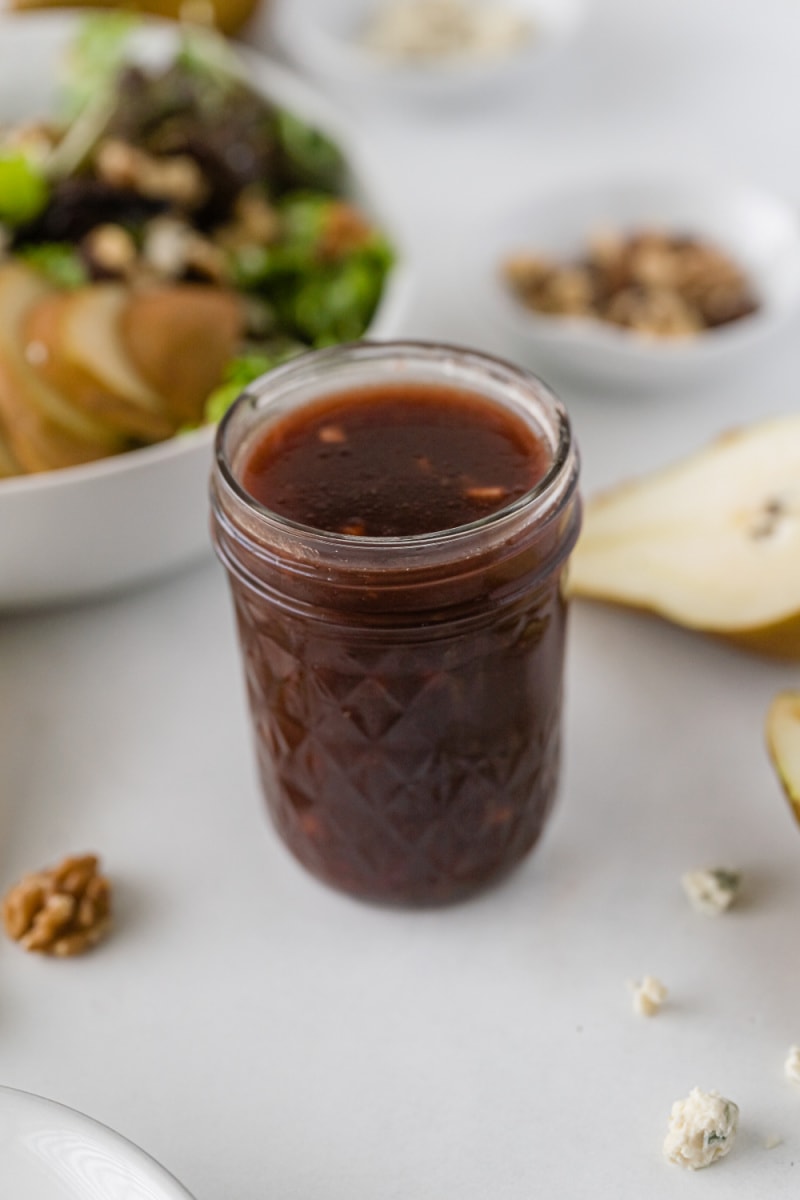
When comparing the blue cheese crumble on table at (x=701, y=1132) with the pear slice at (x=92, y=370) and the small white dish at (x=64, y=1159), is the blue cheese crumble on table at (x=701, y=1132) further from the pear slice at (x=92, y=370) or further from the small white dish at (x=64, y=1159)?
the pear slice at (x=92, y=370)

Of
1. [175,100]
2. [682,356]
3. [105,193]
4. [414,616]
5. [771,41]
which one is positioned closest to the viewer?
[414,616]

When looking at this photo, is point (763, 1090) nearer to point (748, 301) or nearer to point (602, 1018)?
point (602, 1018)

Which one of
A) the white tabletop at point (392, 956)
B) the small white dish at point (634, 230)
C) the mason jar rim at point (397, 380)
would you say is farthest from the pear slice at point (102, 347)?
the small white dish at point (634, 230)

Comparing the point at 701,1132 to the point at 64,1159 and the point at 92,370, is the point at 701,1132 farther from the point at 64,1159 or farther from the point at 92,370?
the point at 92,370

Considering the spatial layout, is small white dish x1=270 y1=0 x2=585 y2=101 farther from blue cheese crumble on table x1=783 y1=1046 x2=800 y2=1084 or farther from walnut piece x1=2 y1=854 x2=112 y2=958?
blue cheese crumble on table x1=783 y1=1046 x2=800 y2=1084

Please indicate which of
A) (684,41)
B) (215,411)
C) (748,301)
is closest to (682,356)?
(748,301)
